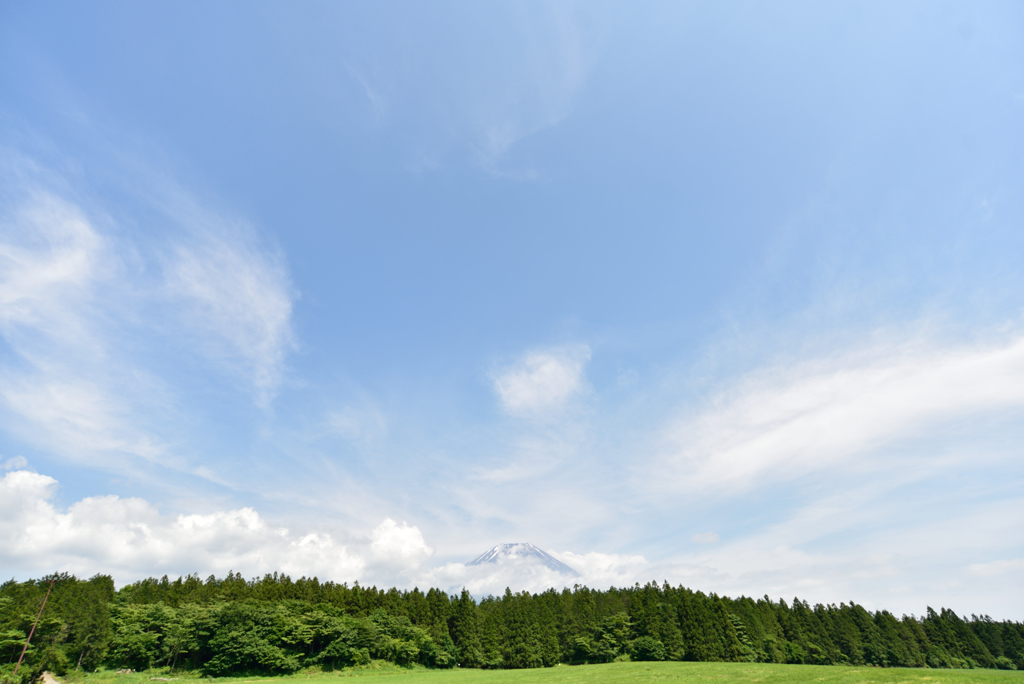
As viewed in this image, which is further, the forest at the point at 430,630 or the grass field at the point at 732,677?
the forest at the point at 430,630

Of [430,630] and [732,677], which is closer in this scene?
[732,677]

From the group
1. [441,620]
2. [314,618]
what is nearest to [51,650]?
[314,618]

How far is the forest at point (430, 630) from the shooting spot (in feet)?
204

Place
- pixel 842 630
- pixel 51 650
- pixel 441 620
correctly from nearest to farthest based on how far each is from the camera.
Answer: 1. pixel 51 650
2. pixel 441 620
3. pixel 842 630

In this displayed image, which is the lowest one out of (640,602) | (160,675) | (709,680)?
(160,675)

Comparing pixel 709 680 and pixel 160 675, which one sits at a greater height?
pixel 709 680

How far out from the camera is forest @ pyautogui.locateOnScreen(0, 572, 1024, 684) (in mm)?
62031

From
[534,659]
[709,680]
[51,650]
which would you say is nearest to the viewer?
[709,680]

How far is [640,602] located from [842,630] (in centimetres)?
4773

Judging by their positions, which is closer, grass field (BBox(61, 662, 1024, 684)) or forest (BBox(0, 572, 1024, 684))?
grass field (BBox(61, 662, 1024, 684))

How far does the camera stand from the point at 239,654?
201 feet

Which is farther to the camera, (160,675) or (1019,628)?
(1019,628)

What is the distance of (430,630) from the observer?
269 feet

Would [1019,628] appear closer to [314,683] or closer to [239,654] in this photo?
[314,683]
